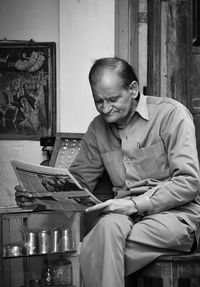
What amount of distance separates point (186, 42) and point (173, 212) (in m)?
1.83

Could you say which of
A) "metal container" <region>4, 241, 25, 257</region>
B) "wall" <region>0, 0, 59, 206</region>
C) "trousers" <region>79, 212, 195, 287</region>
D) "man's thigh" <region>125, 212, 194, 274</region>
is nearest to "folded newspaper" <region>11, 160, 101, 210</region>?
"trousers" <region>79, 212, 195, 287</region>

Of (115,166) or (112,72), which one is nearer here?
(112,72)

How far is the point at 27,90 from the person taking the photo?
483 cm

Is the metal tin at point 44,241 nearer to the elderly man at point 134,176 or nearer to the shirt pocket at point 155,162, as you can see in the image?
the elderly man at point 134,176

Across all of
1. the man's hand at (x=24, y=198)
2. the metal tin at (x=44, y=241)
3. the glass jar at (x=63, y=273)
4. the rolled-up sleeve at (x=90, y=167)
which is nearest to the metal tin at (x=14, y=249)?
the metal tin at (x=44, y=241)

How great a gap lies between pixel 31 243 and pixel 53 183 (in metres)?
0.97

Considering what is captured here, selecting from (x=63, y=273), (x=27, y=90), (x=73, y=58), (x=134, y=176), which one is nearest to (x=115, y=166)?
(x=134, y=176)

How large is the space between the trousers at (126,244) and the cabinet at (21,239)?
839 millimetres

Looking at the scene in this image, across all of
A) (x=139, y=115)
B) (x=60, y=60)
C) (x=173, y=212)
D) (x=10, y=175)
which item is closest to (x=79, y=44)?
(x=60, y=60)

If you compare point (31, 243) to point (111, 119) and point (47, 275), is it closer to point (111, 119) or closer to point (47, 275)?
point (47, 275)

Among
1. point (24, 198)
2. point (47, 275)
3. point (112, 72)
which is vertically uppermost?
point (112, 72)

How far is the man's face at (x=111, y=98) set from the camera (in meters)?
3.26

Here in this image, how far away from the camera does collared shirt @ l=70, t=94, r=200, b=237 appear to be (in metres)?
3.11

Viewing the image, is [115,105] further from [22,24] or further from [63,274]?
[22,24]
